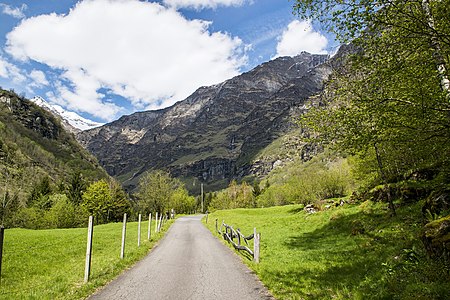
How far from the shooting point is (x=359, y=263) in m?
13.0

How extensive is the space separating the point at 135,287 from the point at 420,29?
496 inches

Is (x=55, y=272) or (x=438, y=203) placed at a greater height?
(x=438, y=203)

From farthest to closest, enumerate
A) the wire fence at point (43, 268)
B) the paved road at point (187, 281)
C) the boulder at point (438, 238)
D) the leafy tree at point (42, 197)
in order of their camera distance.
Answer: the leafy tree at point (42, 197) < the wire fence at point (43, 268) < the paved road at point (187, 281) < the boulder at point (438, 238)

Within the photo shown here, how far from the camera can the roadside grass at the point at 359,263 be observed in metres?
8.50

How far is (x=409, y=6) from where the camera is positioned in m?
9.56

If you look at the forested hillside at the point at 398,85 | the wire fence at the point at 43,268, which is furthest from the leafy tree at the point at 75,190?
the forested hillside at the point at 398,85

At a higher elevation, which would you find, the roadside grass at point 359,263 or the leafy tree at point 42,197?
the leafy tree at point 42,197

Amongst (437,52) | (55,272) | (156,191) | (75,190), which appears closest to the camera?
(437,52)

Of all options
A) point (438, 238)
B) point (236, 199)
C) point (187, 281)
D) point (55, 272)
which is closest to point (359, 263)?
point (438, 238)

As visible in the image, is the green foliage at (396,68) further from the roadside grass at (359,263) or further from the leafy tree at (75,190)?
the leafy tree at (75,190)

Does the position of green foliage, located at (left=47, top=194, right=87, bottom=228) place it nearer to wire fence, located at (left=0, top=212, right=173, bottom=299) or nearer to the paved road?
wire fence, located at (left=0, top=212, right=173, bottom=299)

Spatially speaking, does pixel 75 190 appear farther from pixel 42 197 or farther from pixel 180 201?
pixel 180 201

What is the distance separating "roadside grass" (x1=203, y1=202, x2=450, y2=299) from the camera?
8500 millimetres

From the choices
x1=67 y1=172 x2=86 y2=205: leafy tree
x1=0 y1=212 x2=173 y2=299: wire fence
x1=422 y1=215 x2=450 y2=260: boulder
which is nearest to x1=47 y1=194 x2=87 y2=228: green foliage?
x1=67 y1=172 x2=86 y2=205: leafy tree
